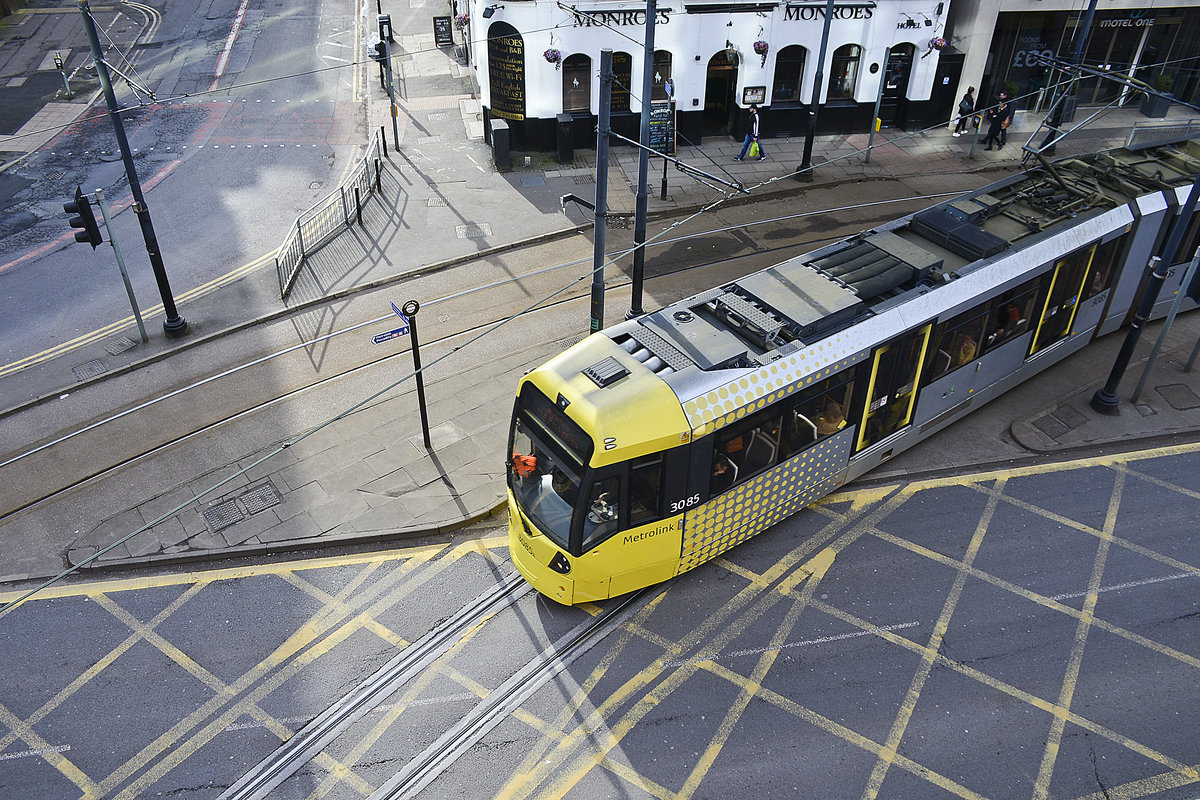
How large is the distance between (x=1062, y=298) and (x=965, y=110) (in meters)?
13.4

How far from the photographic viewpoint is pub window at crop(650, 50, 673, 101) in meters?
24.9

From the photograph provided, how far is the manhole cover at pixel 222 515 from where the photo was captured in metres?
13.0

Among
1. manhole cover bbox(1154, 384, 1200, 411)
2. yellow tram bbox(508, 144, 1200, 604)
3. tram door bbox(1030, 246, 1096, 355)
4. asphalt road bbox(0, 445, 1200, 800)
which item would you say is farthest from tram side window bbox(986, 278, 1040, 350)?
manhole cover bbox(1154, 384, 1200, 411)

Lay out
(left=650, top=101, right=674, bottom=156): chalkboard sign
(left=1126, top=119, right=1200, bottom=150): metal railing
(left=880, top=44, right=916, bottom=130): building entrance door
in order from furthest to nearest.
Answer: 1. (left=1126, top=119, right=1200, bottom=150): metal railing
2. (left=880, top=44, right=916, bottom=130): building entrance door
3. (left=650, top=101, right=674, bottom=156): chalkboard sign

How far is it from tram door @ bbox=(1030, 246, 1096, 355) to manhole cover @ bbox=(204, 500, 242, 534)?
42.8 feet

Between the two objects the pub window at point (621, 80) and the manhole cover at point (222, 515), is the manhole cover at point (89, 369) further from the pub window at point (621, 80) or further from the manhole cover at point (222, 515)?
the pub window at point (621, 80)

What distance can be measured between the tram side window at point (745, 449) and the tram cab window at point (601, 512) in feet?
4.41

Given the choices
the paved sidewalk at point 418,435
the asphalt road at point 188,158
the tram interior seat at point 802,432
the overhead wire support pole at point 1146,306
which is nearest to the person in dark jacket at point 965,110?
the paved sidewalk at point 418,435

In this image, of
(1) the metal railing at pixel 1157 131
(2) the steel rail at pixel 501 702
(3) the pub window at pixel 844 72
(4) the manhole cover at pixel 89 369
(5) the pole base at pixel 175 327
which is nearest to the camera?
(2) the steel rail at pixel 501 702

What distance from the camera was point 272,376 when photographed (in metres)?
16.3

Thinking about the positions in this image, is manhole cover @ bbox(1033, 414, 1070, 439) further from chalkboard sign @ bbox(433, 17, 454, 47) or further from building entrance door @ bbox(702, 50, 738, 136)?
chalkboard sign @ bbox(433, 17, 454, 47)

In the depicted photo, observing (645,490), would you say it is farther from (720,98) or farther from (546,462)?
(720,98)

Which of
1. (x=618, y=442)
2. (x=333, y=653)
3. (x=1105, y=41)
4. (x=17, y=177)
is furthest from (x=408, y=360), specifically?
(x=1105, y=41)

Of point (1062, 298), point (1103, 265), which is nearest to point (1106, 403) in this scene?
point (1062, 298)
